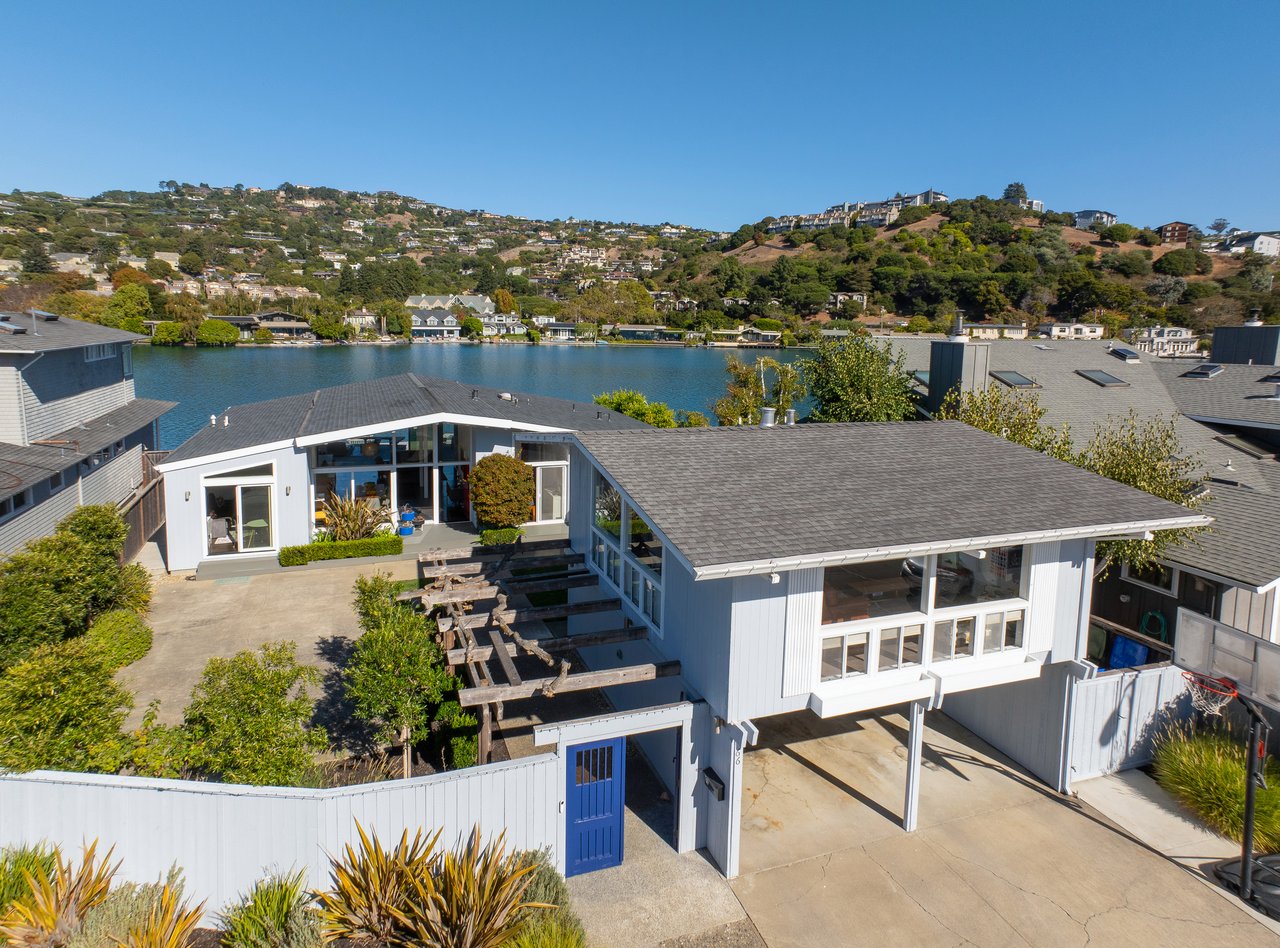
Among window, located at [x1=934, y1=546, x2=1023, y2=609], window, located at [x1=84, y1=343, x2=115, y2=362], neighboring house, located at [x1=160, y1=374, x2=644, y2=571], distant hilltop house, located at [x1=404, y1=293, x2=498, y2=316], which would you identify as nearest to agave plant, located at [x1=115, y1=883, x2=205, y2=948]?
window, located at [x1=934, y1=546, x2=1023, y2=609]

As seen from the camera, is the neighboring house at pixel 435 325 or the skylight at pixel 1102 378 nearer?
the skylight at pixel 1102 378

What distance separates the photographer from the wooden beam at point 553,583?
10.7m

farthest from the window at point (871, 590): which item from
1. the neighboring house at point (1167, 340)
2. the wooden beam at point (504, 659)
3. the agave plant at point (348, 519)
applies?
the neighboring house at point (1167, 340)

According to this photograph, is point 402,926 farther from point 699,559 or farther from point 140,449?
point 140,449

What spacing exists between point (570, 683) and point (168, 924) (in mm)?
3916

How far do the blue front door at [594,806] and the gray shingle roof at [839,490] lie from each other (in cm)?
236

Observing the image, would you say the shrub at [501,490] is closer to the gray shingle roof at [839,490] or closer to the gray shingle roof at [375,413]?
the gray shingle roof at [375,413]

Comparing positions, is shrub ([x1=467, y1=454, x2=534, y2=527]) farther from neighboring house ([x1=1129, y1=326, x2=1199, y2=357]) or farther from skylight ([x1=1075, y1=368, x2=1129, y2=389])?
neighboring house ([x1=1129, y1=326, x2=1199, y2=357])

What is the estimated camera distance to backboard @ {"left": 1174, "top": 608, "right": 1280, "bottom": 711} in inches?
303

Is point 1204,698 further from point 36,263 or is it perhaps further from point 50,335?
point 36,263

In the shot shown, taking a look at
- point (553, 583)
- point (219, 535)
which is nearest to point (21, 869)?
point (553, 583)

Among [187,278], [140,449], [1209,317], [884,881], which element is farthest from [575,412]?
[187,278]

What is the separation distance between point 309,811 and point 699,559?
4.16 meters

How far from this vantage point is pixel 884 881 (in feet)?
24.7
